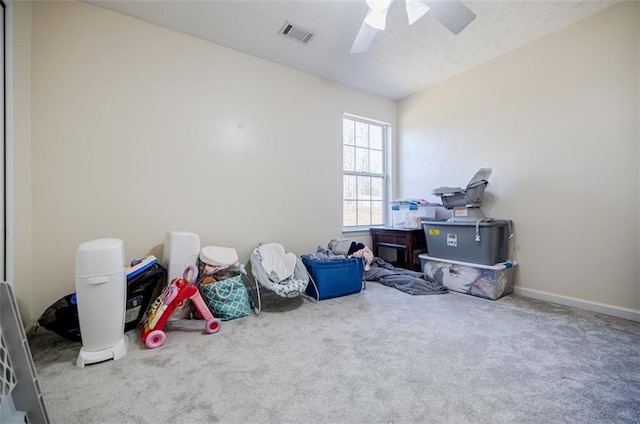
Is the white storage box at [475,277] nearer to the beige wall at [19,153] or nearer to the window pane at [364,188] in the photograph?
the window pane at [364,188]

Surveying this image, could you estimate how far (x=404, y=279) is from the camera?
121 inches

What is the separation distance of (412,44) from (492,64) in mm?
1066

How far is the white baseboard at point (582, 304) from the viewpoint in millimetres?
2158

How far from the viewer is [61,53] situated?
6.82 ft

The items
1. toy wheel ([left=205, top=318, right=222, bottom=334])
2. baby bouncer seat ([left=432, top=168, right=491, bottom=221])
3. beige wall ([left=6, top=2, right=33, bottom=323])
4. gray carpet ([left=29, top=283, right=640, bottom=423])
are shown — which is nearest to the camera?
gray carpet ([left=29, top=283, right=640, bottom=423])

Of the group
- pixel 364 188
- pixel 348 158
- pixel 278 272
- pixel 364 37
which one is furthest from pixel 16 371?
pixel 364 188

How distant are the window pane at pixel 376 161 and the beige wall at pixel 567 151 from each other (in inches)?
45.0

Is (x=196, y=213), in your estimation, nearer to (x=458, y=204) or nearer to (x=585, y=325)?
(x=458, y=204)

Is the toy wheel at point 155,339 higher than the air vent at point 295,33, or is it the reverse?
the air vent at point 295,33

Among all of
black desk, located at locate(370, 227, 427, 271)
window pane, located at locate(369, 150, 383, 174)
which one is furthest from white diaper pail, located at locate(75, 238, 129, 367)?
window pane, located at locate(369, 150, 383, 174)

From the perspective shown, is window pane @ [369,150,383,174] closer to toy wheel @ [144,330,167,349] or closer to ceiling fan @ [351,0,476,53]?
ceiling fan @ [351,0,476,53]

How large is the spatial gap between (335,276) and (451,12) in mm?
2357

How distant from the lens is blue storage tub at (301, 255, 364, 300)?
267 cm

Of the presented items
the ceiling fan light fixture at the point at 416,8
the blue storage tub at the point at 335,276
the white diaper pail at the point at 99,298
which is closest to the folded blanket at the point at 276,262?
the blue storage tub at the point at 335,276
